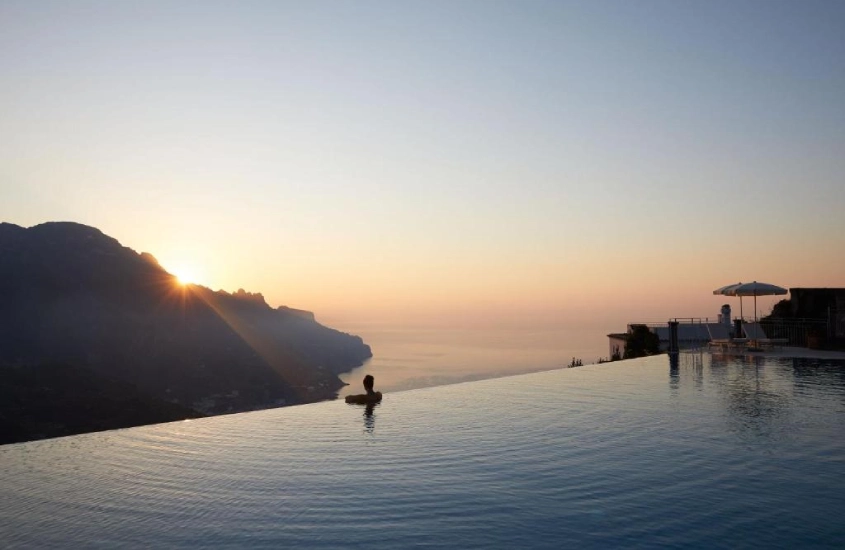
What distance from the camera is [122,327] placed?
158 meters

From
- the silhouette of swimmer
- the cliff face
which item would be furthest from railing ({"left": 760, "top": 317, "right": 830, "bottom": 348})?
the cliff face

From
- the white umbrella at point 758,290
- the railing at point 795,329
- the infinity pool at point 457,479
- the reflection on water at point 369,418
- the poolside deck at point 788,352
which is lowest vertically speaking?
the reflection on water at point 369,418

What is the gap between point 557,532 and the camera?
6.23 m

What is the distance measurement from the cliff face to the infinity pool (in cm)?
14440

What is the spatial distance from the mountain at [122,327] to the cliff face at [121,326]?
0.28m

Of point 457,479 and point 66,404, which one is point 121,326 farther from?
point 457,479

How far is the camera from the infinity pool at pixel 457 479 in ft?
20.8

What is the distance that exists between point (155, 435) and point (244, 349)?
188m

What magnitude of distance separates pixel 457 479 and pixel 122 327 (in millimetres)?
171311

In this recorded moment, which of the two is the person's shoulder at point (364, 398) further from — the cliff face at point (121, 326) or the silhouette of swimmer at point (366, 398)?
the cliff face at point (121, 326)

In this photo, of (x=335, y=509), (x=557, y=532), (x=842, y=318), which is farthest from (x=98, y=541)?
(x=842, y=318)

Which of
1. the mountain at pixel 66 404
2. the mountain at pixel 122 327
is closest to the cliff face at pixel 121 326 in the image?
the mountain at pixel 122 327

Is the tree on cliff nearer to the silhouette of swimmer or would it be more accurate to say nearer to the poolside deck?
the poolside deck

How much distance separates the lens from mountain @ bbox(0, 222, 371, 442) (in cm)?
14575
